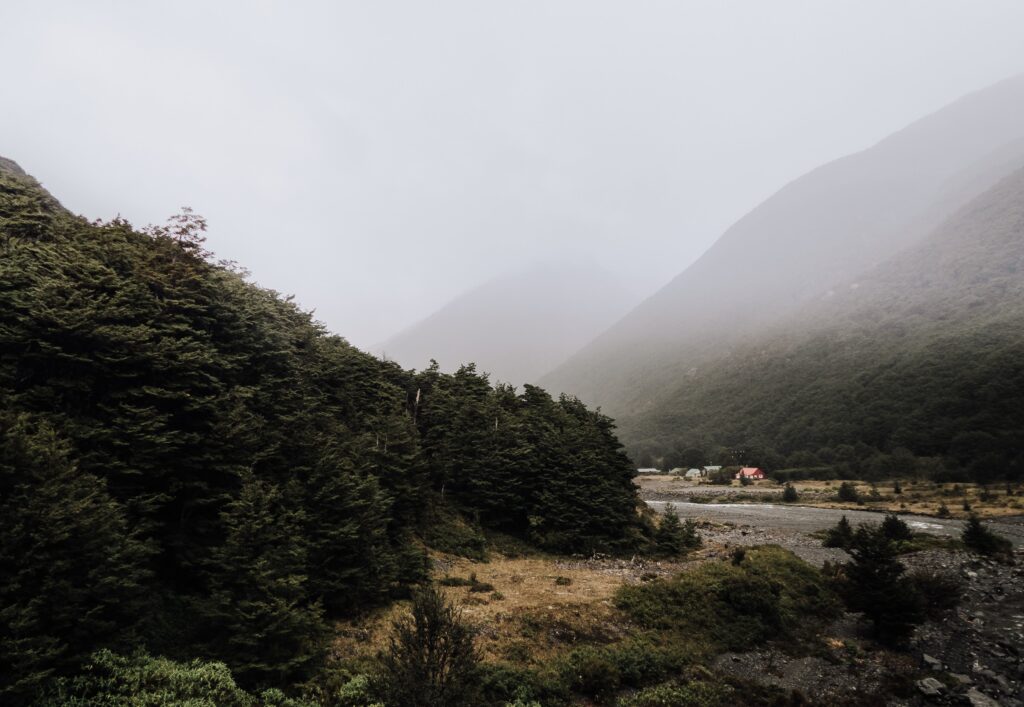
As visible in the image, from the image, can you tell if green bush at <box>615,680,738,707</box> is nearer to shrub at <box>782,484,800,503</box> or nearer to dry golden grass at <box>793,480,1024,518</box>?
dry golden grass at <box>793,480,1024,518</box>

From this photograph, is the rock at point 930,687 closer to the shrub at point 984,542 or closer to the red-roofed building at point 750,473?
the shrub at point 984,542

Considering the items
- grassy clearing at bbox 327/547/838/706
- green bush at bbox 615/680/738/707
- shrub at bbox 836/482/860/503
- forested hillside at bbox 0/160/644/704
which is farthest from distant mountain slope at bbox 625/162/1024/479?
forested hillside at bbox 0/160/644/704

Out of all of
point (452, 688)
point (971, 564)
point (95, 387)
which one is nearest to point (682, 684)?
point (452, 688)

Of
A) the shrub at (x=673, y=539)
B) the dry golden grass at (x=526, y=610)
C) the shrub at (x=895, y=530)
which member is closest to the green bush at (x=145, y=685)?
the dry golden grass at (x=526, y=610)

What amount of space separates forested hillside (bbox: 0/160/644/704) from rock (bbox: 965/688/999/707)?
2162cm

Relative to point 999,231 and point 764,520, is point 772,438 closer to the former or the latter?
point 764,520

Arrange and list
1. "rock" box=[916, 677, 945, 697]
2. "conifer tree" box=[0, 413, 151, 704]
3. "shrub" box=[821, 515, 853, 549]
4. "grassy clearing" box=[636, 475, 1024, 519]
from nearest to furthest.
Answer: "conifer tree" box=[0, 413, 151, 704] → "rock" box=[916, 677, 945, 697] → "shrub" box=[821, 515, 853, 549] → "grassy clearing" box=[636, 475, 1024, 519]

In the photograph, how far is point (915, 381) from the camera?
12962 centimetres

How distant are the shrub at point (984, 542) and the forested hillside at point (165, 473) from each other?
4196 cm

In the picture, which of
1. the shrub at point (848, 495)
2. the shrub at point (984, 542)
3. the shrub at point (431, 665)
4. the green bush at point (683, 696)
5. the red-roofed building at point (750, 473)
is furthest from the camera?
the red-roofed building at point (750, 473)

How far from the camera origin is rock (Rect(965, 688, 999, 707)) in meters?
16.0

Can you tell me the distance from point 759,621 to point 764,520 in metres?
42.9

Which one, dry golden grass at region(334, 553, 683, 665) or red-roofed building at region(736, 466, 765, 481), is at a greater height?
dry golden grass at region(334, 553, 683, 665)

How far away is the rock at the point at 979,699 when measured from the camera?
1603 cm
